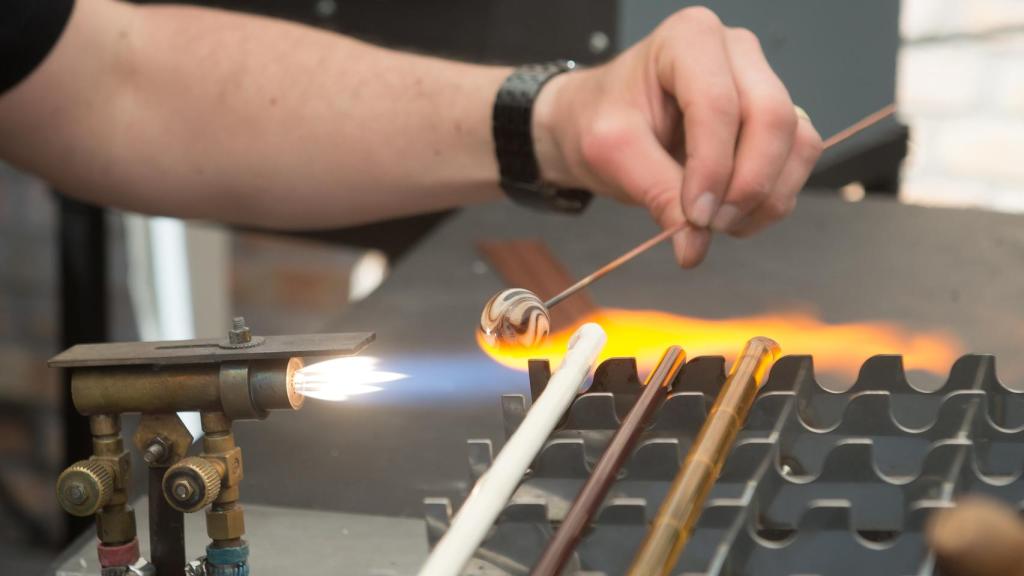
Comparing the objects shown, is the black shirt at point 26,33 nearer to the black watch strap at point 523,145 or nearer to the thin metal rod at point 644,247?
the black watch strap at point 523,145

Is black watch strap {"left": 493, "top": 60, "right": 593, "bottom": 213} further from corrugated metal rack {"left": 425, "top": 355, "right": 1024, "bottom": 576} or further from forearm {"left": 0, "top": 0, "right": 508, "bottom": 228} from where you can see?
corrugated metal rack {"left": 425, "top": 355, "right": 1024, "bottom": 576}

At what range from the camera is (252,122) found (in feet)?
3.33

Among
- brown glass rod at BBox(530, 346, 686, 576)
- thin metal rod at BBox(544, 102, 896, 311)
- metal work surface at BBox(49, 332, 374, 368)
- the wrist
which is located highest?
the wrist

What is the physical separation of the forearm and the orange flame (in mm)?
212

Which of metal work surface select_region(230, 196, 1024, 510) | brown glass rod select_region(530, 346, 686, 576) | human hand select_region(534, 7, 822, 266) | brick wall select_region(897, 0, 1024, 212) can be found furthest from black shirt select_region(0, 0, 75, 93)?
brick wall select_region(897, 0, 1024, 212)

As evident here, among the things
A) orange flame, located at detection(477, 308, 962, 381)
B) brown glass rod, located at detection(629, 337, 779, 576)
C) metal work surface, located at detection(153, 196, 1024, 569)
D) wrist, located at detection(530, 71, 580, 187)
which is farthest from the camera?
wrist, located at detection(530, 71, 580, 187)

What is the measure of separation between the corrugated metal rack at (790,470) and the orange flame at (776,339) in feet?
0.75

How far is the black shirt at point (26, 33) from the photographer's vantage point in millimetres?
913

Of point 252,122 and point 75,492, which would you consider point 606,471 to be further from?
point 252,122

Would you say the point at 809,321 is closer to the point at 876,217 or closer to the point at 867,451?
the point at 876,217

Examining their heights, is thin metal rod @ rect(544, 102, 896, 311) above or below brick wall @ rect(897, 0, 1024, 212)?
below

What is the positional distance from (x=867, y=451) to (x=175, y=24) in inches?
32.4

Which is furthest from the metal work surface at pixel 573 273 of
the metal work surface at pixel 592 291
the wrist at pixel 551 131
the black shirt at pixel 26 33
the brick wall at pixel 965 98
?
the brick wall at pixel 965 98

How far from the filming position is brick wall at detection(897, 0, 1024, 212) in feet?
5.91
